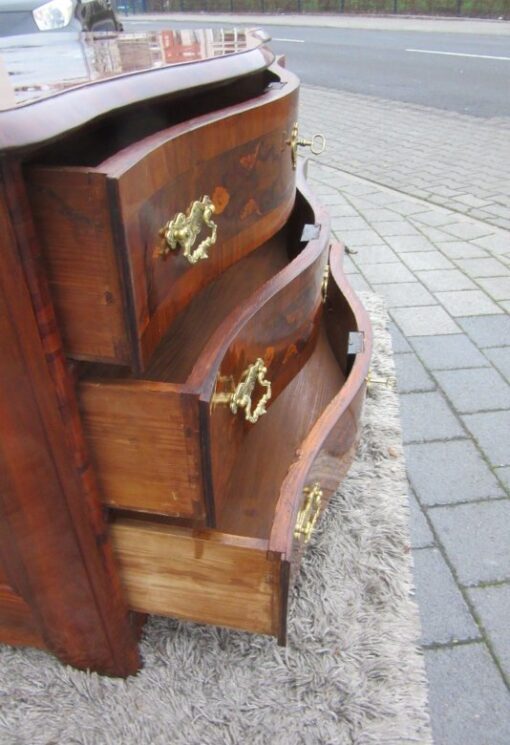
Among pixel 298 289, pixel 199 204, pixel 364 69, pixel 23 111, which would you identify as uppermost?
pixel 23 111

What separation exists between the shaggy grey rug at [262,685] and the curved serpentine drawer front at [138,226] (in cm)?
56

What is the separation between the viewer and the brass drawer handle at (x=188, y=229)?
0.66 meters

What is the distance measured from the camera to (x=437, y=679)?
3.28ft

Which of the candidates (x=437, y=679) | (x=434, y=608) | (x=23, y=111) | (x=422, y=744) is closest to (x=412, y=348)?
(x=434, y=608)

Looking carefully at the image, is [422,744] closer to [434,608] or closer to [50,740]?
[434,608]

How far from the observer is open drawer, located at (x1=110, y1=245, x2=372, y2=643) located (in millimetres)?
775

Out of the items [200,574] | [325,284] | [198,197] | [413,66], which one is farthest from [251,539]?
[413,66]

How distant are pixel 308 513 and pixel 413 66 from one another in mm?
7700

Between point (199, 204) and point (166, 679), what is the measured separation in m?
0.71

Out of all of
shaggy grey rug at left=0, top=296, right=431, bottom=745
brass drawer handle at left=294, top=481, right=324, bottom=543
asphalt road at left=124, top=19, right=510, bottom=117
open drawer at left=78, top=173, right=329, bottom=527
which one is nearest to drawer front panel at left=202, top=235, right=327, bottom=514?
open drawer at left=78, top=173, right=329, bottom=527

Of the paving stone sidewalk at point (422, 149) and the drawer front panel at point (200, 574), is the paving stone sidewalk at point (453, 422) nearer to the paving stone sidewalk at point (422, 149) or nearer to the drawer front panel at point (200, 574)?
the paving stone sidewalk at point (422, 149)

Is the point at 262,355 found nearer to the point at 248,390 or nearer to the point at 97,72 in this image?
the point at 248,390

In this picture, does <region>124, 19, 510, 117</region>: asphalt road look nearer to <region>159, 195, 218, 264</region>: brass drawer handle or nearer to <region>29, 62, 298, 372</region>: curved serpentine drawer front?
<region>29, 62, 298, 372</region>: curved serpentine drawer front

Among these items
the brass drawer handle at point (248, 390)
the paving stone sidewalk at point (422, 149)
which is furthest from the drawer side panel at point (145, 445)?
the paving stone sidewalk at point (422, 149)
